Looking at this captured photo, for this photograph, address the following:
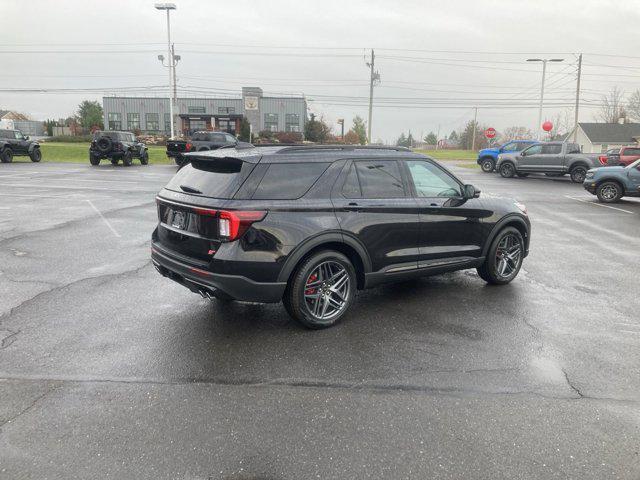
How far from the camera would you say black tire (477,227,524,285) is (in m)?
6.05

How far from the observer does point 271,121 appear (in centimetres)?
8094

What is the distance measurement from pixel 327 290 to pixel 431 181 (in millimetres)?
1853

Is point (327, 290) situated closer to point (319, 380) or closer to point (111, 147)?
point (319, 380)

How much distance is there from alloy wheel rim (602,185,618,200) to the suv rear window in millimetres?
15187

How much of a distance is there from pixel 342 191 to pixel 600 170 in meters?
14.5

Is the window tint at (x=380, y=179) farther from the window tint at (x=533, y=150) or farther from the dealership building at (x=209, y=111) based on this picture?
the dealership building at (x=209, y=111)

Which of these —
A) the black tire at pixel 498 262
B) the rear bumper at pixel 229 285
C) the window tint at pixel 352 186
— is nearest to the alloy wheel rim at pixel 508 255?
the black tire at pixel 498 262

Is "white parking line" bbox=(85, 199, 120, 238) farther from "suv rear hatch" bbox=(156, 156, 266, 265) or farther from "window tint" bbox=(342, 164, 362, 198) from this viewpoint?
"window tint" bbox=(342, 164, 362, 198)

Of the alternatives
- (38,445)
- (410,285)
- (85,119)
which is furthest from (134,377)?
(85,119)

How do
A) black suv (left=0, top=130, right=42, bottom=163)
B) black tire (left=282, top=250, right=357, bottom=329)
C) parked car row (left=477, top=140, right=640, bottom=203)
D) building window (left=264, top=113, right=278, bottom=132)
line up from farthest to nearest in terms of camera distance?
building window (left=264, top=113, right=278, bottom=132)
black suv (left=0, top=130, right=42, bottom=163)
parked car row (left=477, top=140, right=640, bottom=203)
black tire (left=282, top=250, right=357, bottom=329)

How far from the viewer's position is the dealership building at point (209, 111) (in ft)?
251

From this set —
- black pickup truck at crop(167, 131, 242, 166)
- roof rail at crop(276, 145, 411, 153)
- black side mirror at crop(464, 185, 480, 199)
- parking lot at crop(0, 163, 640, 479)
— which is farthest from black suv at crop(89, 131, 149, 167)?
black side mirror at crop(464, 185, 480, 199)

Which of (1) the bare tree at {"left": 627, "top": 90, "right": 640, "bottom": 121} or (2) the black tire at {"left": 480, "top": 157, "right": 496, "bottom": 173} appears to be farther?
(1) the bare tree at {"left": 627, "top": 90, "right": 640, "bottom": 121}

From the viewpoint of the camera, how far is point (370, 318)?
5.03 meters
